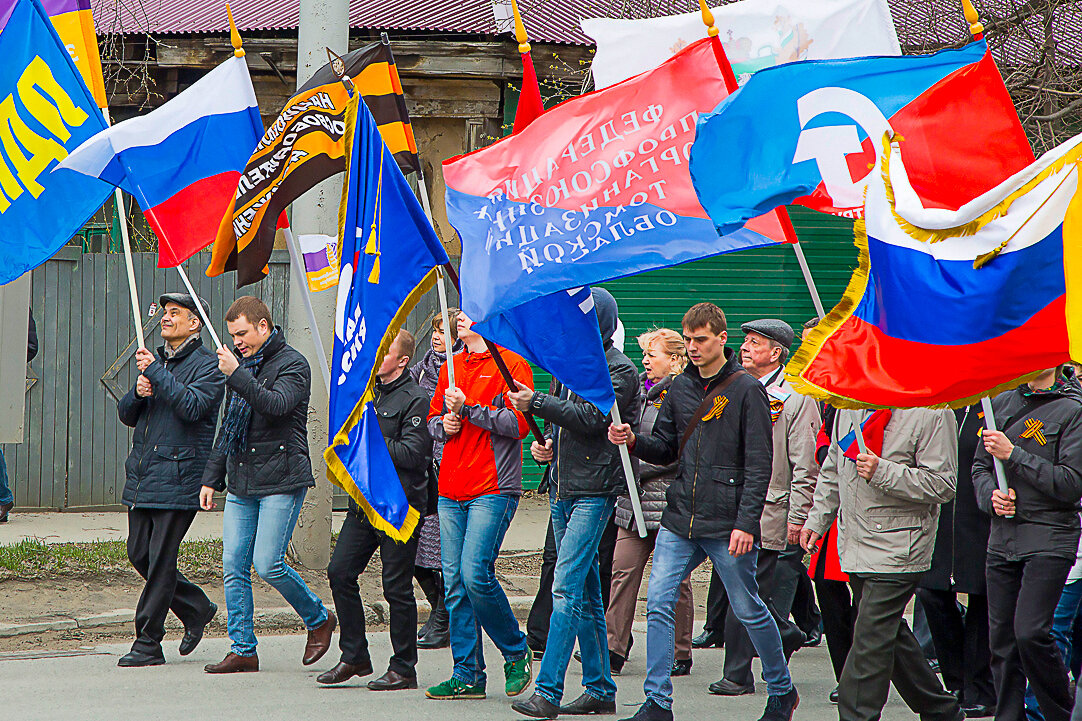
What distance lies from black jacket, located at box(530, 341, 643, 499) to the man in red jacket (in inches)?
12.4

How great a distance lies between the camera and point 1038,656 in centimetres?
570

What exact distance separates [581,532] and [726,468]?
0.79m

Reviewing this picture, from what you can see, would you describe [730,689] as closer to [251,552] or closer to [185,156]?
[251,552]

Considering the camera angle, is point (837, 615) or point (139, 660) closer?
point (837, 615)

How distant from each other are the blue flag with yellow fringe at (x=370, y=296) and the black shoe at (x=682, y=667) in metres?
1.97

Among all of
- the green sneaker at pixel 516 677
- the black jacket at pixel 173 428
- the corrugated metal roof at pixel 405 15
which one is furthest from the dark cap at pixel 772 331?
the corrugated metal roof at pixel 405 15

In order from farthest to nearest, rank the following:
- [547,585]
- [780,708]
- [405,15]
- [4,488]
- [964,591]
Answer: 1. [405,15]
2. [4,488]
3. [547,585]
4. [964,591]
5. [780,708]

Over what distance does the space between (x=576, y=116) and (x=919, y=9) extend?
8.88 meters

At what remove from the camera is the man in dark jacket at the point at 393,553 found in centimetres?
701

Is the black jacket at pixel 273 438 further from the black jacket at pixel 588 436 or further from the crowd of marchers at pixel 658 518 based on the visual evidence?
the black jacket at pixel 588 436

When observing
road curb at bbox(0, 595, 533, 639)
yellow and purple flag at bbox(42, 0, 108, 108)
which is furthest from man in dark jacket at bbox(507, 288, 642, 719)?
yellow and purple flag at bbox(42, 0, 108, 108)

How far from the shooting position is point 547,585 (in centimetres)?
780

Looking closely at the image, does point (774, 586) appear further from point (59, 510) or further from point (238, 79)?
point (59, 510)

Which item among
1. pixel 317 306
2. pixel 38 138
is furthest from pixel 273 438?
pixel 317 306
